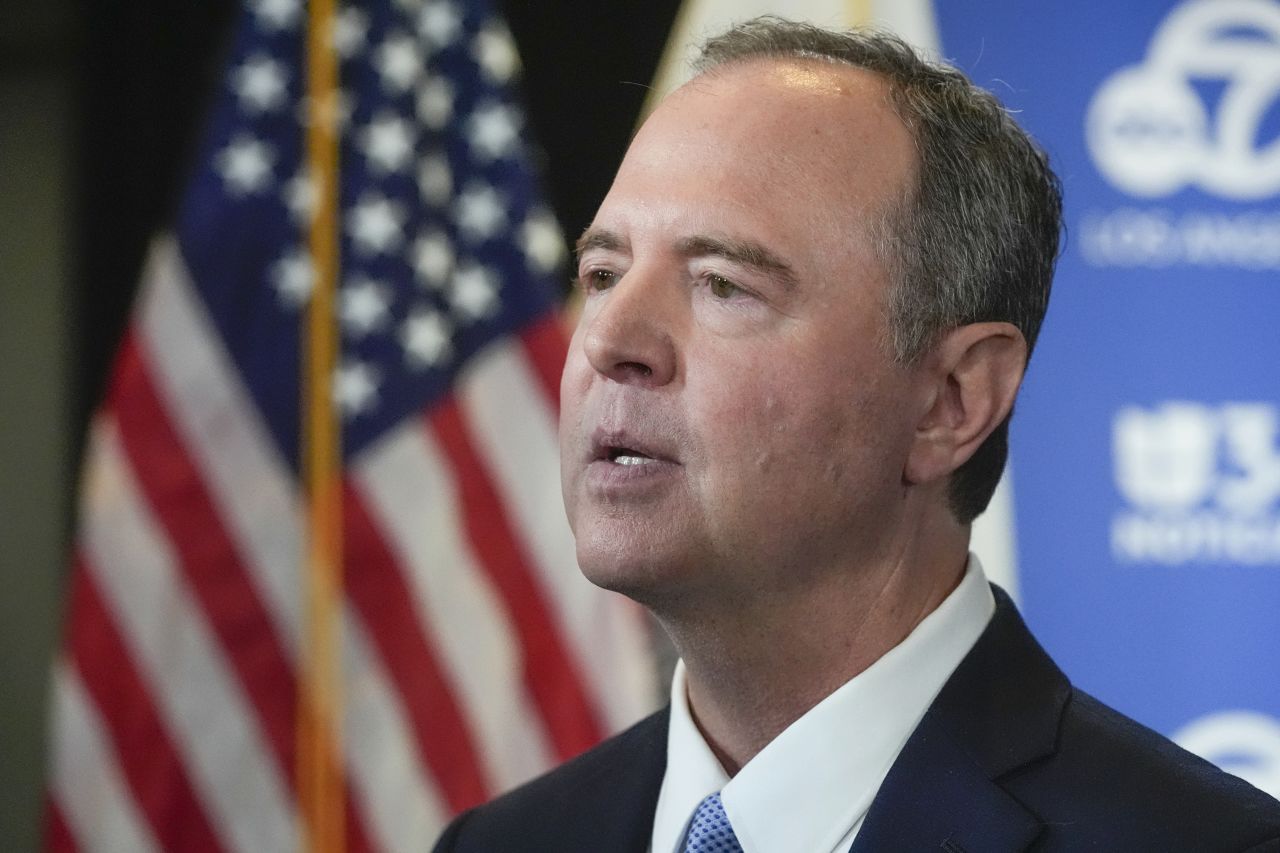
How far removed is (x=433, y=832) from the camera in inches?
134

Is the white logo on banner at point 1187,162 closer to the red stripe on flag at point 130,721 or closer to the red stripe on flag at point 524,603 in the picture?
the red stripe on flag at point 524,603

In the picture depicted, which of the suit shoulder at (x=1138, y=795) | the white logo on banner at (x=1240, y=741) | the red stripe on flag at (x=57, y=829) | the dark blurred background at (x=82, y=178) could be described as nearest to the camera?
the suit shoulder at (x=1138, y=795)

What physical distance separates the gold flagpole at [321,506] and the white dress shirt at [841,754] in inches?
82.1

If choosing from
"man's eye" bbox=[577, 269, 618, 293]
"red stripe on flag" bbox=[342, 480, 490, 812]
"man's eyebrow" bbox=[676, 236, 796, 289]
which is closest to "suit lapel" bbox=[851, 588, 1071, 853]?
"man's eyebrow" bbox=[676, 236, 796, 289]

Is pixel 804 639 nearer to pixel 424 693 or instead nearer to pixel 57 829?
pixel 424 693

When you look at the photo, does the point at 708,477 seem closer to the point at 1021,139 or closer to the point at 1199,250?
the point at 1021,139

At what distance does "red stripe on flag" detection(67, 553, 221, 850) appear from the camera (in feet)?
11.0

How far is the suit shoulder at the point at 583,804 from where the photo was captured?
161 centimetres

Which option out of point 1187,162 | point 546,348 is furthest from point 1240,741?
point 546,348

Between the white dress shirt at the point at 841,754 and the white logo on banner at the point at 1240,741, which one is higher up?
the white dress shirt at the point at 841,754

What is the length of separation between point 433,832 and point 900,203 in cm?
231

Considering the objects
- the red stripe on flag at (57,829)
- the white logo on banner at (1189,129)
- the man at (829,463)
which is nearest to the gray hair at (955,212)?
the man at (829,463)

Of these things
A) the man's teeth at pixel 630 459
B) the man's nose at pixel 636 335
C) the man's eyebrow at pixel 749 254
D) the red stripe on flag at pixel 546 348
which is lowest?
the man's teeth at pixel 630 459

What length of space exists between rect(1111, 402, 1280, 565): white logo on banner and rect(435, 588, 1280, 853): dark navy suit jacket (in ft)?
6.06
